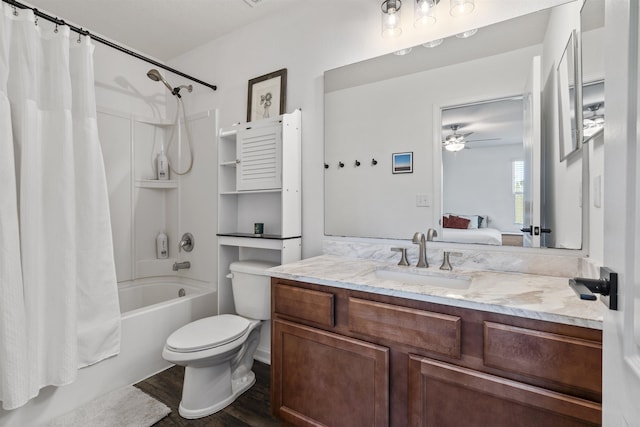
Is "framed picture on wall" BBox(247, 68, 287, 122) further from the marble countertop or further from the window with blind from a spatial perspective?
the window with blind

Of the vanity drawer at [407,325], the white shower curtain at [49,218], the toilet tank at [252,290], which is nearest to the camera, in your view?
the vanity drawer at [407,325]

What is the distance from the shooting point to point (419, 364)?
1.12m

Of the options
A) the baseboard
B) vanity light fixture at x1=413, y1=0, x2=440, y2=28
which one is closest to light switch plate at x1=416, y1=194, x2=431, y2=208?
vanity light fixture at x1=413, y1=0, x2=440, y2=28

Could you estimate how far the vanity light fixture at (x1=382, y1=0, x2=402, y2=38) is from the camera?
5.54 ft

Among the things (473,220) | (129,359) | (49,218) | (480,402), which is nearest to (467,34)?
(473,220)

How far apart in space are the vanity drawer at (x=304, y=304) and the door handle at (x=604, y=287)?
0.89 meters

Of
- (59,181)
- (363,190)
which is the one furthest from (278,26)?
(59,181)

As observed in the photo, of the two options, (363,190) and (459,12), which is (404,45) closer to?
(459,12)

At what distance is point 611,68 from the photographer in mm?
610

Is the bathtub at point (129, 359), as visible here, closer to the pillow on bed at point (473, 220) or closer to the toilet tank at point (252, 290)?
the toilet tank at point (252, 290)

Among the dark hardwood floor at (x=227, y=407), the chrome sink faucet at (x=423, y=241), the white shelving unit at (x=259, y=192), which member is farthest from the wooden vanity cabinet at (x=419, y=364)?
the white shelving unit at (x=259, y=192)

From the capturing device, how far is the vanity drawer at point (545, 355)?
86 centimetres

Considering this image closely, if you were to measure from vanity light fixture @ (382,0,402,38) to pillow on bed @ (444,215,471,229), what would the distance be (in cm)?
106

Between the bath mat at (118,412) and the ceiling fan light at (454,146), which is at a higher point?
the ceiling fan light at (454,146)
